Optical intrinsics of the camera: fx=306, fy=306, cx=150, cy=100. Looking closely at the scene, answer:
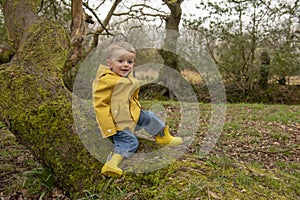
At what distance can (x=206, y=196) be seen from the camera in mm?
2229

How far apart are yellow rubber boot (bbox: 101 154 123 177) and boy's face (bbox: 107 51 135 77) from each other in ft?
2.31

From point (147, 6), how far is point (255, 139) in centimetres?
819

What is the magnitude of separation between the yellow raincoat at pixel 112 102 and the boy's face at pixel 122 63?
48 mm

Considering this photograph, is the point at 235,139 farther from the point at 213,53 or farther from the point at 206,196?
the point at 213,53

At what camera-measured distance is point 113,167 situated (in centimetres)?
244

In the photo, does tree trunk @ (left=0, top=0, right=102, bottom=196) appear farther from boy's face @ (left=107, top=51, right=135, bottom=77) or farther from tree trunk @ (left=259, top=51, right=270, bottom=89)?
tree trunk @ (left=259, top=51, right=270, bottom=89)

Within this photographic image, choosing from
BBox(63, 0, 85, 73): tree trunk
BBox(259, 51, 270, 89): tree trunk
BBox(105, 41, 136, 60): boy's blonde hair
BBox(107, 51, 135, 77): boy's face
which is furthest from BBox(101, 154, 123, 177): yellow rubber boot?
BBox(259, 51, 270, 89): tree trunk

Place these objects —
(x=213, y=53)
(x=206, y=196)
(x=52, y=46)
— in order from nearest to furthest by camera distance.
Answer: (x=206, y=196) < (x=52, y=46) < (x=213, y=53)

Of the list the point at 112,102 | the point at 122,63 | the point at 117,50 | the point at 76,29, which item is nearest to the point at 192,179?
the point at 112,102

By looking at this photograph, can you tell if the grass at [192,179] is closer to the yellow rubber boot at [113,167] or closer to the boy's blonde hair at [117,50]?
the yellow rubber boot at [113,167]

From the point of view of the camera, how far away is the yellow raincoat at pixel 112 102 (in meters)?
2.50

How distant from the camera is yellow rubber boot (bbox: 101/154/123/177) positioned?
244 centimetres

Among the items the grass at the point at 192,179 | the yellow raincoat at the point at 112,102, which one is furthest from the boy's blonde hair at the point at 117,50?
the grass at the point at 192,179

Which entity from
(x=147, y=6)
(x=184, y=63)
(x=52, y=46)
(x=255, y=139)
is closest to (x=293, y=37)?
(x=184, y=63)
